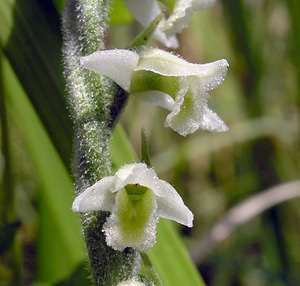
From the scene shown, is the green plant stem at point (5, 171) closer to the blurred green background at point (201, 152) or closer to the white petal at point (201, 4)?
the blurred green background at point (201, 152)

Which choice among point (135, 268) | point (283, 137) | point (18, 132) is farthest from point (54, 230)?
point (283, 137)

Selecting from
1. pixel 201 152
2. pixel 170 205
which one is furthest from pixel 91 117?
pixel 201 152

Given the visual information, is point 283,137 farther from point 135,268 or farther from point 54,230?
point 135,268

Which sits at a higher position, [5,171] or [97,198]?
[97,198]

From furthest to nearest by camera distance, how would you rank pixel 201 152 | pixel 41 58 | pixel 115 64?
pixel 201 152
pixel 41 58
pixel 115 64

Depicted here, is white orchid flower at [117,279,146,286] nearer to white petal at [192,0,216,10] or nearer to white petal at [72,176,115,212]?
white petal at [72,176,115,212]

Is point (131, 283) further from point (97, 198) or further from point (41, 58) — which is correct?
point (41, 58)

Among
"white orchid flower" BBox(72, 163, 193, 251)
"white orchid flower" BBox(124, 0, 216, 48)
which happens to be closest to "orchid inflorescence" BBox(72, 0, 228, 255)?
"white orchid flower" BBox(72, 163, 193, 251)
